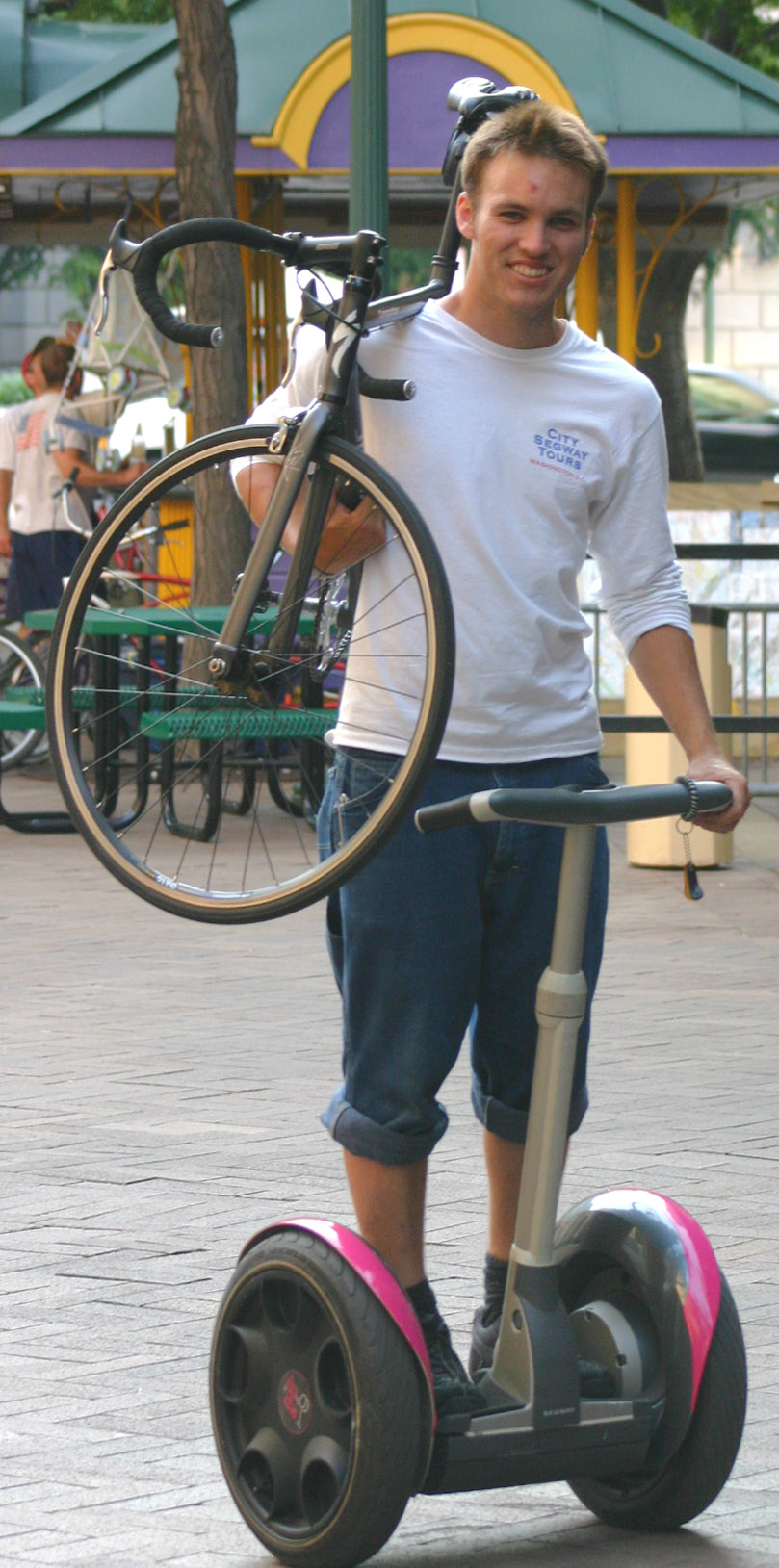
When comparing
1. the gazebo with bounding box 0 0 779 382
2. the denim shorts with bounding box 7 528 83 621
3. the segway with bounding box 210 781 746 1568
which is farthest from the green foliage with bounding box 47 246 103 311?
the segway with bounding box 210 781 746 1568

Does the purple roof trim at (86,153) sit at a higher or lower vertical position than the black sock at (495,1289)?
higher

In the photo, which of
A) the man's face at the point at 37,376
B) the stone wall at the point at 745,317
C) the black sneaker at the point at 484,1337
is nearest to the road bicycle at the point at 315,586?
the black sneaker at the point at 484,1337

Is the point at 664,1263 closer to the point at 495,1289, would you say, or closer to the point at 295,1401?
the point at 495,1289

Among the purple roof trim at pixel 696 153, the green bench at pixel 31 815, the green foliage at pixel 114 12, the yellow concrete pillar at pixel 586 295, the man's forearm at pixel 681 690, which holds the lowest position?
the green bench at pixel 31 815

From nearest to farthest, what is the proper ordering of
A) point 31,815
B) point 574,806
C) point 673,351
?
point 574,806 → point 31,815 → point 673,351

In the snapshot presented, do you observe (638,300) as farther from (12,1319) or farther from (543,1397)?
(543,1397)

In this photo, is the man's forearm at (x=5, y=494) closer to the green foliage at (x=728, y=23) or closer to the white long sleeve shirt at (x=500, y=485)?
the green foliage at (x=728, y=23)

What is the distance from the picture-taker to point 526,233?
3230mm

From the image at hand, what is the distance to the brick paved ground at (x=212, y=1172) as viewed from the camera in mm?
3504

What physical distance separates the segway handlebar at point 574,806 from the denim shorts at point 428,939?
0.14m

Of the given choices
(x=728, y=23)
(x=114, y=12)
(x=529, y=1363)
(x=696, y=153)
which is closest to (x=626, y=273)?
(x=696, y=153)

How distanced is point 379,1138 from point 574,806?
0.61 m

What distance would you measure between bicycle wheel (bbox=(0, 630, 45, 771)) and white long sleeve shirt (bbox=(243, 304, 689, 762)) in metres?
7.98

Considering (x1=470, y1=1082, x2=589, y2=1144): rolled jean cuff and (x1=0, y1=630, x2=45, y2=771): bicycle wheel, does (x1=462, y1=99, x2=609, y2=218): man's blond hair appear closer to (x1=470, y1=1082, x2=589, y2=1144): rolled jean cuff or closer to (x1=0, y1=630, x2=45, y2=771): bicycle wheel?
(x1=470, y1=1082, x2=589, y2=1144): rolled jean cuff
